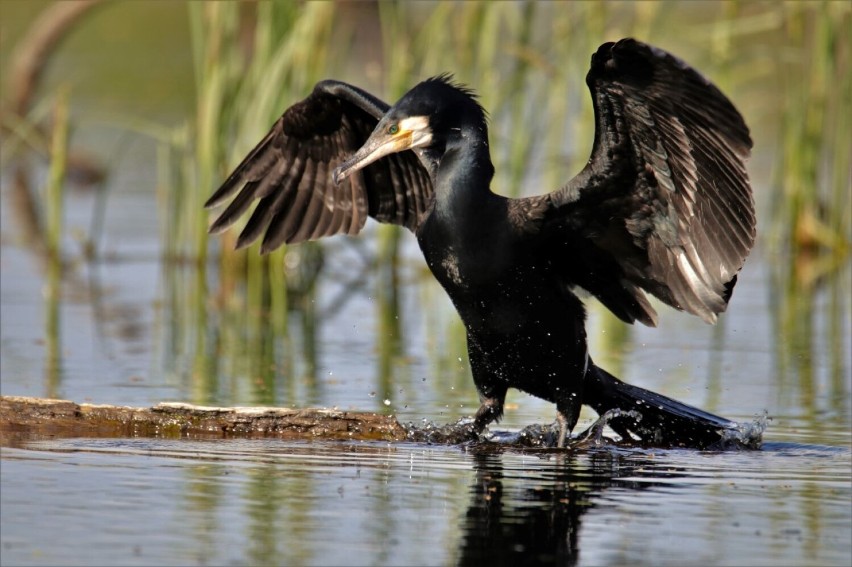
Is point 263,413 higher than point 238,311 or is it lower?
lower

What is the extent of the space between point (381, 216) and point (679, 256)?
207 cm

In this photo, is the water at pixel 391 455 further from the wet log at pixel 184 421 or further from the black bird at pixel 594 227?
the black bird at pixel 594 227

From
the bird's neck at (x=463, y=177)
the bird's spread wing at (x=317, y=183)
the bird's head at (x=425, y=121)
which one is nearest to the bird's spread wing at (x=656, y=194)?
the bird's neck at (x=463, y=177)

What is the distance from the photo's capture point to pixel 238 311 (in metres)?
10.8

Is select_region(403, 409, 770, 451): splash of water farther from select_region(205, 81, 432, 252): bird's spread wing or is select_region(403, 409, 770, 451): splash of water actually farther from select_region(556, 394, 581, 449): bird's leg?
select_region(205, 81, 432, 252): bird's spread wing

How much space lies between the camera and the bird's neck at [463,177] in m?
6.54

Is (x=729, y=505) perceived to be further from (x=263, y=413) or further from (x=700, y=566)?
(x=263, y=413)

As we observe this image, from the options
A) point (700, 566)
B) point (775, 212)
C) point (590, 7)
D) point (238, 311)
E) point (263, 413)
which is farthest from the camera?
point (775, 212)

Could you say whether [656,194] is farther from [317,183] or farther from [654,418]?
[317,183]

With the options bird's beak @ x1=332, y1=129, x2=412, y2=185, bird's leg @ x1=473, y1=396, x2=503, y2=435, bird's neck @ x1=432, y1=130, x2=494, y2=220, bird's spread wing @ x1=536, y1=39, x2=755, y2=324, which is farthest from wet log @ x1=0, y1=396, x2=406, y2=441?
bird's spread wing @ x1=536, y1=39, x2=755, y2=324

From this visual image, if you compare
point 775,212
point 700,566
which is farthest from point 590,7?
point 700,566

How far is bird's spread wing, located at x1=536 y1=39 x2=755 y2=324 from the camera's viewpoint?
6.09m

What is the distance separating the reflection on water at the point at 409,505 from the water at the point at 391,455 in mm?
13

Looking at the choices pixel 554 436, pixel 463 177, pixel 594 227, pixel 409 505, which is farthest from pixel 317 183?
pixel 409 505
